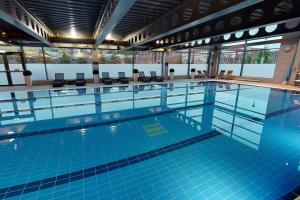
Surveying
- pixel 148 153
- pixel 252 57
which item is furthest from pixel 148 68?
pixel 148 153

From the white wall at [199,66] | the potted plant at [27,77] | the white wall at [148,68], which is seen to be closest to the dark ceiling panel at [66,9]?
the potted plant at [27,77]

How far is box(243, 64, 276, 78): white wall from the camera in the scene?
1189 centimetres

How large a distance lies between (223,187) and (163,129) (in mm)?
2113

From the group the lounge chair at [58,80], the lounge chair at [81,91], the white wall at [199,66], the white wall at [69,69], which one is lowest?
the lounge chair at [81,91]

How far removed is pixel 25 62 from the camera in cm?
971

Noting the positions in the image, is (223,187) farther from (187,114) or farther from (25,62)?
(25,62)

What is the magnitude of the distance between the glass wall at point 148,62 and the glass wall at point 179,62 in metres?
1.18

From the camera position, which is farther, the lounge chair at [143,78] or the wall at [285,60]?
the lounge chair at [143,78]

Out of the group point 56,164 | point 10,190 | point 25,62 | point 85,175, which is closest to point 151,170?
point 85,175

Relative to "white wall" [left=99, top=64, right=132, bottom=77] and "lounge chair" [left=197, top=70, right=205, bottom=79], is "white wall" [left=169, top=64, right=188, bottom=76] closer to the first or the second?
"lounge chair" [left=197, top=70, right=205, bottom=79]

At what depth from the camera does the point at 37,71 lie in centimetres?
1038

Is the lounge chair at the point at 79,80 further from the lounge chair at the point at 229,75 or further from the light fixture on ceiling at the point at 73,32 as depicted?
the lounge chair at the point at 229,75

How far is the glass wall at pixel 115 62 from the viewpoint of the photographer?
12445mm

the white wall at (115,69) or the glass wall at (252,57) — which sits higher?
the glass wall at (252,57)
